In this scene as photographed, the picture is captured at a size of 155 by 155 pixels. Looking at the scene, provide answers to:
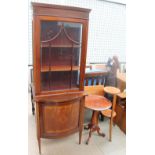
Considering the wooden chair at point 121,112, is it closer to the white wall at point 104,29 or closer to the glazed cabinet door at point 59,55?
the glazed cabinet door at point 59,55

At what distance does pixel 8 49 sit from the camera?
55cm

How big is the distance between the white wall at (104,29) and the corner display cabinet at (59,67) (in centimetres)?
171

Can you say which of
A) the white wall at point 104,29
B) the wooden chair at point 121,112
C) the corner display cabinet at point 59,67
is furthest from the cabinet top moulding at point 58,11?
the white wall at point 104,29

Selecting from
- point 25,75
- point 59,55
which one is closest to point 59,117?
point 59,55

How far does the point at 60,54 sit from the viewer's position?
1.85m

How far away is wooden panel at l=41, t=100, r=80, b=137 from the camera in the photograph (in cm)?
176

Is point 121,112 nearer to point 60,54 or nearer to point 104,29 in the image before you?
point 60,54

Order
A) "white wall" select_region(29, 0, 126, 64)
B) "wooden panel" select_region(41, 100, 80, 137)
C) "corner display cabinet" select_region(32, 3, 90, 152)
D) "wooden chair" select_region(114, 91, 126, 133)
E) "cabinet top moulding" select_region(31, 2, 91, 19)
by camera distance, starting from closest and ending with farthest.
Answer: "cabinet top moulding" select_region(31, 2, 91, 19), "corner display cabinet" select_region(32, 3, 90, 152), "wooden panel" select_region(41, 100, 80, 137), "wooden chair" select_region(114, 91, 126, 133), "white wall" select_region(29, 0, 126, 64)

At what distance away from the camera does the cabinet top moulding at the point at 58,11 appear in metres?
1.49

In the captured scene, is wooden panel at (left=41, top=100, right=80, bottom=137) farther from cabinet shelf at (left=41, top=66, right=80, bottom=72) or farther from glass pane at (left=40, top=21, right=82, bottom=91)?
cabinet shelf at (left=41, top=66, right=80, bottom=72)

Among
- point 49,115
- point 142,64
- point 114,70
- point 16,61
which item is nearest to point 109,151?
point 49,115

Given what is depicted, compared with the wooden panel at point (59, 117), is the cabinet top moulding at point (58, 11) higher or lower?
higher

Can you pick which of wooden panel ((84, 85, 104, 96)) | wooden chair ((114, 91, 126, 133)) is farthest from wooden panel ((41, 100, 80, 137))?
wooden chair ((114, 91, 126, 133))

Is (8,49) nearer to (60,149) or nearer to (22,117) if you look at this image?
(22,117)
